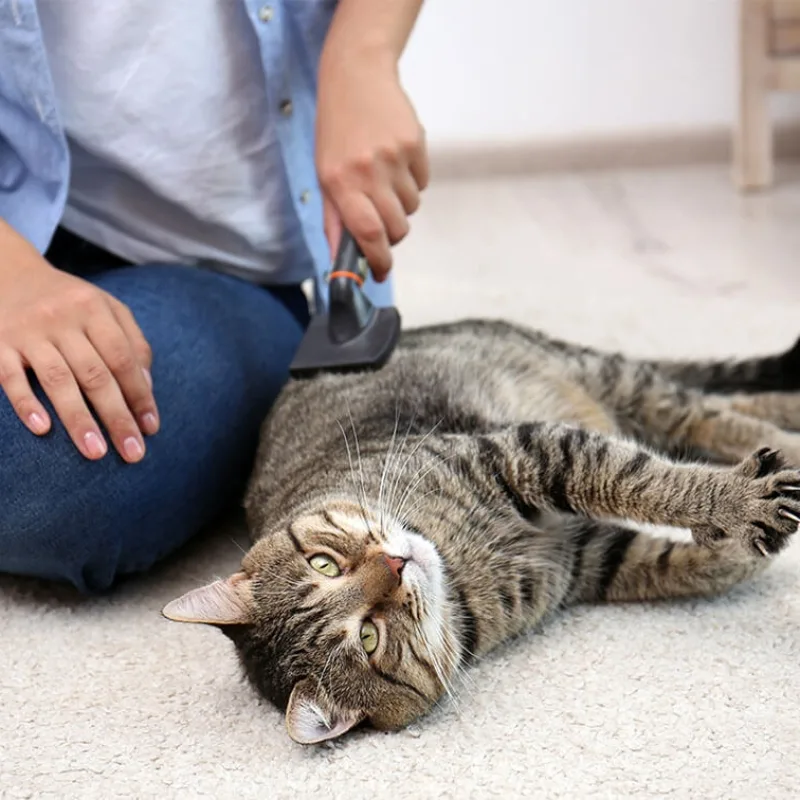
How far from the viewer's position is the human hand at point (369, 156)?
1307 mm

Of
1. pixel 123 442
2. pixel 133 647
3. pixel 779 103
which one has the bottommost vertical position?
pixel 779 103

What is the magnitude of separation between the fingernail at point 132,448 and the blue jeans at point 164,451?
0.02 metres

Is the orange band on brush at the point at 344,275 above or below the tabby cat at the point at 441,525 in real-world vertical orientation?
above

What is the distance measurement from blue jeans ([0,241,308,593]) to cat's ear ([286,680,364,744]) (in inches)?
15.9

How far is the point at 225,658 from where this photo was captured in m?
1.27

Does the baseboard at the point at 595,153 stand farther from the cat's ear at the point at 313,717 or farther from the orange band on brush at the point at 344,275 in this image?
the cat's ear at the point at 313,717

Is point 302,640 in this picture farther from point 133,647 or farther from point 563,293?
point 563,293

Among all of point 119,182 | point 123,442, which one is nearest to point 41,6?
point 119,182

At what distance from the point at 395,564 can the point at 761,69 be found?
2.45 meters

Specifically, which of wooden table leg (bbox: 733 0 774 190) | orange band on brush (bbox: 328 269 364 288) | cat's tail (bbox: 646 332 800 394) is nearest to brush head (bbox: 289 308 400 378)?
orange band on brush (bbox: 328 269 364 288)

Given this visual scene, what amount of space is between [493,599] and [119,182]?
88cm

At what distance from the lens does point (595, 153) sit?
3.62 m

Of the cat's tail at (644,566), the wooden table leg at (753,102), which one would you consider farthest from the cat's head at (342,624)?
the wooden table leg at (753,102)

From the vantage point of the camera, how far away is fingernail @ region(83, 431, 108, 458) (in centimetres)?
125
